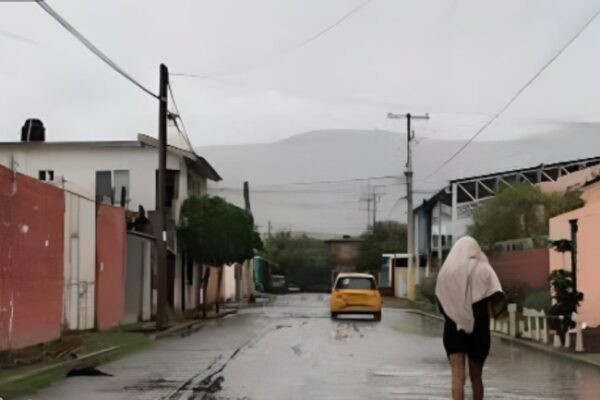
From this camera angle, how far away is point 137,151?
125 ft

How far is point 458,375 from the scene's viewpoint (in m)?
8.67

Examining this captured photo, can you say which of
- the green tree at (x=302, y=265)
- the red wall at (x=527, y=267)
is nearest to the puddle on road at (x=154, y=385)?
the red wall at (x=527, y=267)

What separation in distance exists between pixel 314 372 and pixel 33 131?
28.1 m

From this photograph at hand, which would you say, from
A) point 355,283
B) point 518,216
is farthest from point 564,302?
point 518,216

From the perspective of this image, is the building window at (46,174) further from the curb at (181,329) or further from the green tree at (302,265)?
the green tree at (302,265)

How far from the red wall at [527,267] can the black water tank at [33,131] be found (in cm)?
2011

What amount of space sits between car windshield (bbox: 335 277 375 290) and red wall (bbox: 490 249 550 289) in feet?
15.1

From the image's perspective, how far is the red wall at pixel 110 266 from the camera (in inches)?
958

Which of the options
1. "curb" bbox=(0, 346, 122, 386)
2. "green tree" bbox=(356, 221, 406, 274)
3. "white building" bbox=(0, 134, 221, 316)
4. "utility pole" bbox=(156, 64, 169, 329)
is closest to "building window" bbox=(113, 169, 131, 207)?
"white building" bbox=(0, 134, 221, 316)

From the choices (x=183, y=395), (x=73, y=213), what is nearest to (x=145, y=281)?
(x=73, y=213)

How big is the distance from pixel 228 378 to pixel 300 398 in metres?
2.50

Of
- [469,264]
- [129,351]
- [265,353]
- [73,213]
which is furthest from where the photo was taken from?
[73,213]

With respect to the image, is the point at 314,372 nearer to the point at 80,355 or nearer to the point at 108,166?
the point at 80,355

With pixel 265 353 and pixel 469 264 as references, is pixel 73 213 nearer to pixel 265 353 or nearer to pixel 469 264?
pixel 265 353
